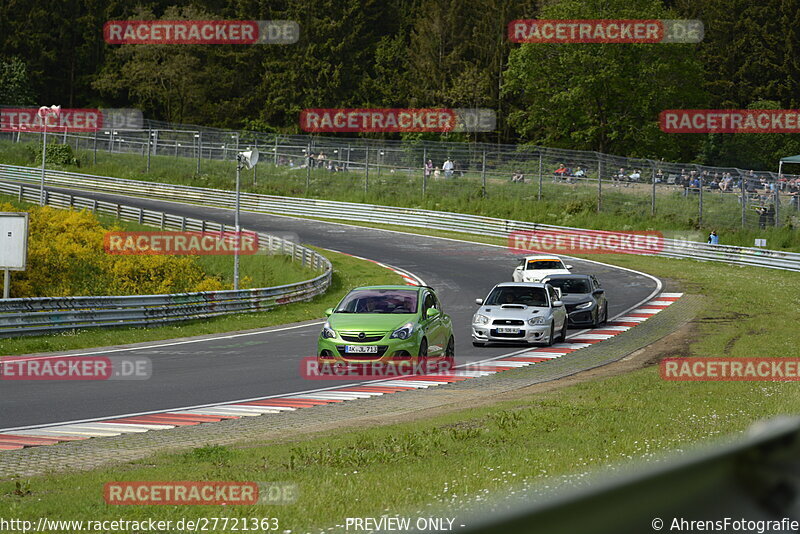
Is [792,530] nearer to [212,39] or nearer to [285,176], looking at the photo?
[285,176]

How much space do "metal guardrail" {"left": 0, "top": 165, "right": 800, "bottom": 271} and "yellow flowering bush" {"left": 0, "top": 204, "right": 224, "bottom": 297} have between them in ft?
66.7

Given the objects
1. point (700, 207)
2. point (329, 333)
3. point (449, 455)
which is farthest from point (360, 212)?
point (449, 455)

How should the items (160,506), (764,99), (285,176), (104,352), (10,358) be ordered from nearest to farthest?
(160,506) < (10,358) < (104,352) < (285,176) < (764,99)

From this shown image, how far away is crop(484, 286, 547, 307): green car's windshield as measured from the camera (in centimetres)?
2395

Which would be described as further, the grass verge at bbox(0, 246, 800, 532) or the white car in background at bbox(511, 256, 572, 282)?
the white car in background at bbox(511, 256, 572, 282)

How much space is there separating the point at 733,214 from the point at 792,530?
51.5 metres

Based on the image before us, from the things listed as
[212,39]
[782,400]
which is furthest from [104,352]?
[212,39]

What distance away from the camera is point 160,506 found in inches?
292

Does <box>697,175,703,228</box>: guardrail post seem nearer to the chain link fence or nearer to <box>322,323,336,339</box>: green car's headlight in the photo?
the chain link fence

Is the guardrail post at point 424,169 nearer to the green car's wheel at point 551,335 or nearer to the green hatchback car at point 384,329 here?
the green car's wheel at point 551,335

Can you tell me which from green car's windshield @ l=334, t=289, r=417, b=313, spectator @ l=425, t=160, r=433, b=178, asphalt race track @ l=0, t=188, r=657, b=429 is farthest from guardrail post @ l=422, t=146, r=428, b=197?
green car's windshield @ l=334, t=289, r=417, b=313

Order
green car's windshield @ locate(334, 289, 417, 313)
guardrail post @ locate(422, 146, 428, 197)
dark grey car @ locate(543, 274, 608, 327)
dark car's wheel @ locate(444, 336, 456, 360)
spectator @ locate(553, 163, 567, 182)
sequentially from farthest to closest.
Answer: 1. guardrail post @ locate(422, 146, 428, 197)
2. spectator @ locate(553, 163, 567, 182)
3. dark grey car @ locate(543, 274, 608, 327)
4. dark car's wheel @ locate(444, 336, 456, 360)
5. green car's windshield @ locate(334, 289, 417, 313)

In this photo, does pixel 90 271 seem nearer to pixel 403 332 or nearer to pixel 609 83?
pixel 403 332

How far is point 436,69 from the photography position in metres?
92.6
